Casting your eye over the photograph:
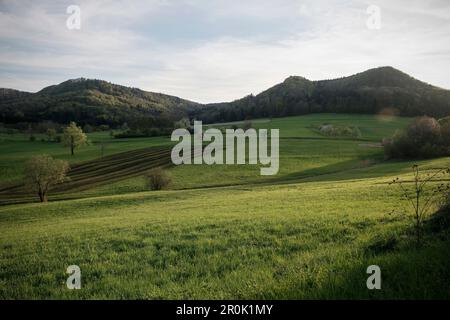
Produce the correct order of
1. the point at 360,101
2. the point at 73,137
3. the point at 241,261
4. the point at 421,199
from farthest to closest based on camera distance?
the point at 360,101, the point at 73,137, the point at 421,199, the point at 241,261

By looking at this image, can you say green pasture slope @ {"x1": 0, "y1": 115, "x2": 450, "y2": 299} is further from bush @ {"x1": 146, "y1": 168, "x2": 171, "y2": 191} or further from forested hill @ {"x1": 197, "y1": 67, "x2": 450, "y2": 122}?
forested hill @ {"x1": 197, "y1": 67, "x2": 450, "y2": 122}

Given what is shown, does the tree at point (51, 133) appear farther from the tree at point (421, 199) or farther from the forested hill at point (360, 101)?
the tree at point (421, 199)

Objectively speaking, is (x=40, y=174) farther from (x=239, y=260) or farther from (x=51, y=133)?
(x=51, y=133)

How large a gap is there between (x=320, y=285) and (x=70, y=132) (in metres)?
102

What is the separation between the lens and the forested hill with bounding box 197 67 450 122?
141000 millimetres

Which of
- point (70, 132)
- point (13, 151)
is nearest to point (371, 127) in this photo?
point (70, 132)

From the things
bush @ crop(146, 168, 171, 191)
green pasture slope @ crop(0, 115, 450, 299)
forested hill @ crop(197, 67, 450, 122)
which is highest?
forested hill @ crop(197, 67, 450, 122)

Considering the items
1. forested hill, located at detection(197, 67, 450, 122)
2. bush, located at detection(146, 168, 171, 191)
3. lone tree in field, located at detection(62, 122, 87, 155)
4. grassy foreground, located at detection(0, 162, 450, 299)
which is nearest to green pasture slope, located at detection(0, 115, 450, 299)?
grassy foreground, located at detection(0, 162, 450, 299)

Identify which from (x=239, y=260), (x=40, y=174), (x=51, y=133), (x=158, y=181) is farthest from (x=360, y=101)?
(x=239, y=260)

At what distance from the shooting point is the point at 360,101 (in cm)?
15700

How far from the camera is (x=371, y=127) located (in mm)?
117750

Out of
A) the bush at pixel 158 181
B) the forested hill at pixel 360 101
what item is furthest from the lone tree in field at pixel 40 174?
the forested hill at pixel 360 101
